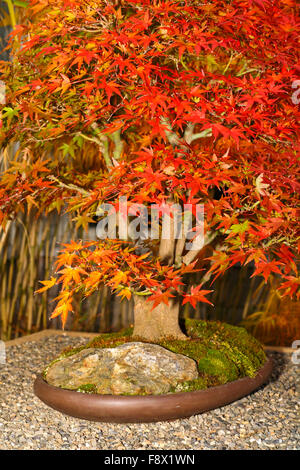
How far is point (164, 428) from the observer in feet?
7.04

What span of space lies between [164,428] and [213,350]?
43cm

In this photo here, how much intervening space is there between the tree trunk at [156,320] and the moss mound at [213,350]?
0.05 meters

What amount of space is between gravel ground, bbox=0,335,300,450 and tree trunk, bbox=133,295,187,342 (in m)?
0.42

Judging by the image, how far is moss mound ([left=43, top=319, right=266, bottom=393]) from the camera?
2275 millimetres

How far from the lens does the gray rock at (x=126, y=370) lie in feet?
7.07

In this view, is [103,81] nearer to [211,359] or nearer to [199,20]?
[199,20]

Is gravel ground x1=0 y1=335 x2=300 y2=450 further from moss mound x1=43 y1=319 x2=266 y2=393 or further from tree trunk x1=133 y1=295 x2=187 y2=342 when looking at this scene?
tree trunk x1=133 y1=295 x2=187 y2=342
